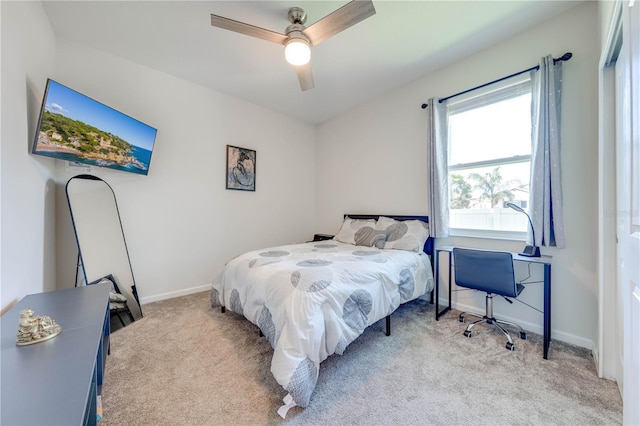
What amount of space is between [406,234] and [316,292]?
167cm

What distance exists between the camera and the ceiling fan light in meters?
1.86

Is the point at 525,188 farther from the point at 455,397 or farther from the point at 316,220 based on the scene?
the point at 316,220

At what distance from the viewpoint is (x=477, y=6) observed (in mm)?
1977

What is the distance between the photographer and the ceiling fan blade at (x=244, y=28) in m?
1.71

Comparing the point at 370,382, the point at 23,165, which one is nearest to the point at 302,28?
the point at 23,165

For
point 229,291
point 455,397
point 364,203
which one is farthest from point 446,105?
point 229,291

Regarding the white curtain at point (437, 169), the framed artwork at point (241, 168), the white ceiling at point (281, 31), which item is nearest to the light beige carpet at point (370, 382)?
the white curtain at point (437, 169)

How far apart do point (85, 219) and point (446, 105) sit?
12.9ft

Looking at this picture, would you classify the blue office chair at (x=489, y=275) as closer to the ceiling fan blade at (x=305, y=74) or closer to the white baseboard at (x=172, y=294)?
the ceiling fan blade at (x=305, y=74)

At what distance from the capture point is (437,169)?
8.78 feet

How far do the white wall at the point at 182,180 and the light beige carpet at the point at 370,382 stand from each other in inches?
37.9

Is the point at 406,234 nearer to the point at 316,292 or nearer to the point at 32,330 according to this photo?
the point at 316,292

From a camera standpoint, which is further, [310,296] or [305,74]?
[305,74]

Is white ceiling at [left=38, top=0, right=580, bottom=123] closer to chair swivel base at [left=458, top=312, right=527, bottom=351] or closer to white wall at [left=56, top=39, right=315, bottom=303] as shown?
white wall at [left=56, top=39, right=315, bottom=303]
